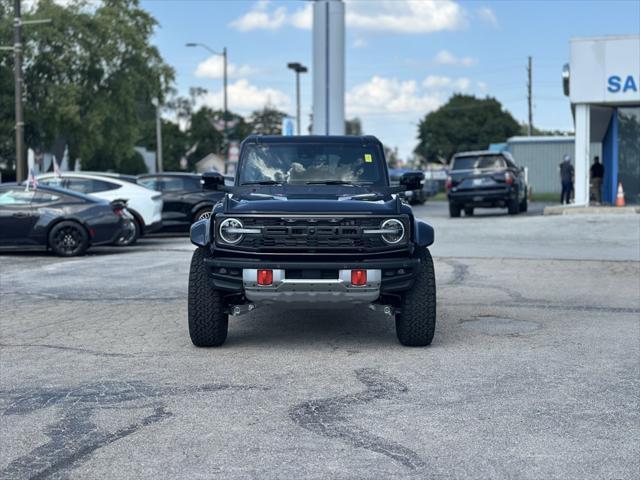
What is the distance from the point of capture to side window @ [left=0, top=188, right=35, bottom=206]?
17.6 meters

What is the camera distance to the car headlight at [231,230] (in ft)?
25.6

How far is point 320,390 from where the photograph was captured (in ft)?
21.6

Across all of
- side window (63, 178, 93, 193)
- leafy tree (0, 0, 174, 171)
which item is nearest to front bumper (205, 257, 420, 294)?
side window (63, 178, 93, 193)

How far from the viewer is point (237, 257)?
7.87m

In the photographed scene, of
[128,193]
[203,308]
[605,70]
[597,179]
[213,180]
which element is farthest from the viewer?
[597,179]

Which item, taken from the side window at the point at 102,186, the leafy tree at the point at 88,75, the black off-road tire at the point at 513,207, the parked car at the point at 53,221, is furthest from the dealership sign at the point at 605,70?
the leafy tree at the point at 88,75

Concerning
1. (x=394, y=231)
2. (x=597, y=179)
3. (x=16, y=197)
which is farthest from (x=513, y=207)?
(x=394, y=231)

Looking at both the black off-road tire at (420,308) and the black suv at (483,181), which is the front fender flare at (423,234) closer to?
the black off-road tire at (420,308)

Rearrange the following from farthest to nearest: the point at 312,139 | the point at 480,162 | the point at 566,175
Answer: the point at 566,175 < the point at 480,162 < the point at 312,139

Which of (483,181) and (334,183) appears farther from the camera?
(483,181)

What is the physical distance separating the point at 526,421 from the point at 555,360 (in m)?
2.02

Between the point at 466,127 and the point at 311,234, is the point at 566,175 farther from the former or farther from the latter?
the point at 466,127

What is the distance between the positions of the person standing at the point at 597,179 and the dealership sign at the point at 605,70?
6.26 feet

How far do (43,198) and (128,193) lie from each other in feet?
9.47
